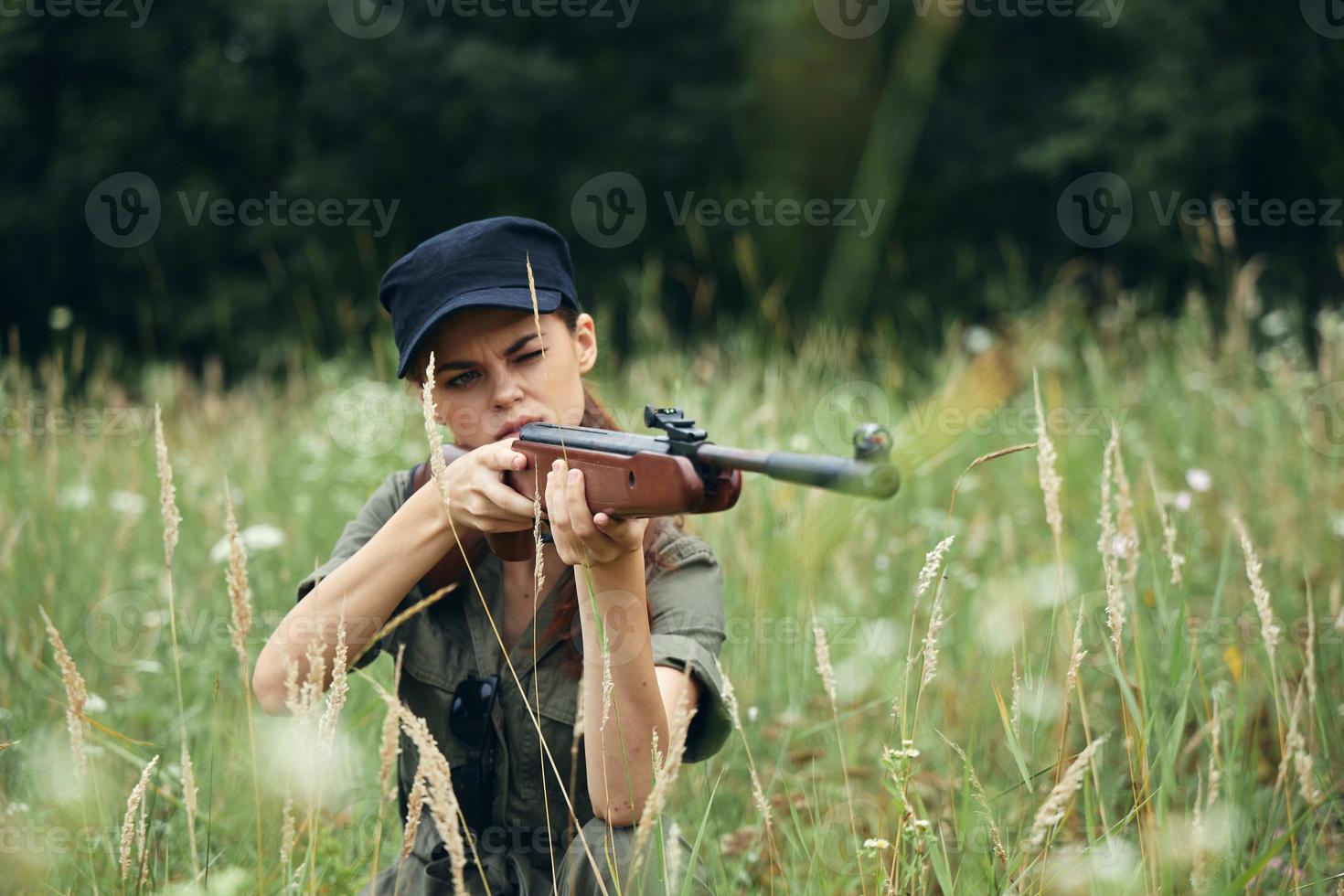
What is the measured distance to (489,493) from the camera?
1568 millimetres

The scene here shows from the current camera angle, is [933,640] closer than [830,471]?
No

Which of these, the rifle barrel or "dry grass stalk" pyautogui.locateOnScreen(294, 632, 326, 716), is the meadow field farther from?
the rifle barrel

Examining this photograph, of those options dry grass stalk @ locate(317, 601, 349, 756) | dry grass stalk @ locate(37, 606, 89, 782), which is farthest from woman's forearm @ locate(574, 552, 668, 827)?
dry grass stalk @ locate(37, 606, 89, 782)

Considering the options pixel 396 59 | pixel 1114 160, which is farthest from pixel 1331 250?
pixel 396 59

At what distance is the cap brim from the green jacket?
0.38 meters

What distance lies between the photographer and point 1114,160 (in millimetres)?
11516

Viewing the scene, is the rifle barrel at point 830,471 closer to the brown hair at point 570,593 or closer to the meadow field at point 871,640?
the meadow field at point 871,640

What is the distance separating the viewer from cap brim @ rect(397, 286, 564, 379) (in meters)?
1.73

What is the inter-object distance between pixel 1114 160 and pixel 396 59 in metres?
8.77

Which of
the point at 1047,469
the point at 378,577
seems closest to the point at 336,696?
the point at 378,577

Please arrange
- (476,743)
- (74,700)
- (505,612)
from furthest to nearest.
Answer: (505,612), (476,743), (74,700)

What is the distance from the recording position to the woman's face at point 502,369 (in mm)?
1782

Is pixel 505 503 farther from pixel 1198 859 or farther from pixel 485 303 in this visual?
pixel 1198 859

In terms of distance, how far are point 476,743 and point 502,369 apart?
63 cm
